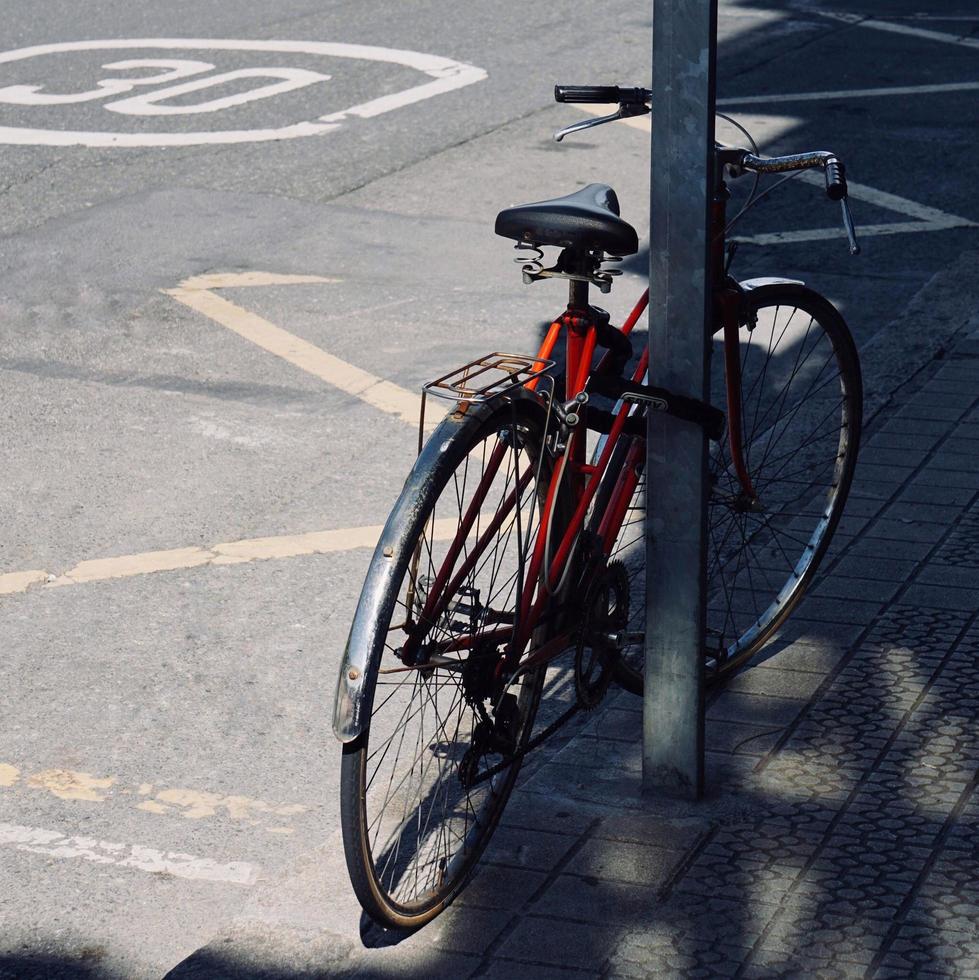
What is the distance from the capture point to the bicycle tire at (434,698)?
2.98 metres

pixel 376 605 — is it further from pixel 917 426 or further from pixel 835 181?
pixel 917 426

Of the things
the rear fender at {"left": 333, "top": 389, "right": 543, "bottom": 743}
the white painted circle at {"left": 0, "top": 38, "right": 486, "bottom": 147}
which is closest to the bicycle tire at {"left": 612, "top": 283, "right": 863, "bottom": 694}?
the rear fender at {"left": 333, "top": 389, "right": 543, "bottom": 743}

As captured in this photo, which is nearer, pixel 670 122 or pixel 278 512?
pixel 670 122

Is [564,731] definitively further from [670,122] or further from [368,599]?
[670,122]

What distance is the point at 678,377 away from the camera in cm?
334

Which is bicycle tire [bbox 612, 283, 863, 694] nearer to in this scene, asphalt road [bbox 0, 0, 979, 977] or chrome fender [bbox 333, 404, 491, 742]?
chrome fender [bbox 333, 404, 491, 742]

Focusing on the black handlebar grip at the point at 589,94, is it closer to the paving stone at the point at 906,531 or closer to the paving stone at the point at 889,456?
the paving stone at the point at 906,531

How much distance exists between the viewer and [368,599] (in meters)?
2.95

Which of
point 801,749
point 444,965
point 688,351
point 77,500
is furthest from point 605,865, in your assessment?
point 77,500

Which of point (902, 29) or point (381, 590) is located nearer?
point (381, 590)

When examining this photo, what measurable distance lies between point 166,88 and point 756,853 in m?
9.21

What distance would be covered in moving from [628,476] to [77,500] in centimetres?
245

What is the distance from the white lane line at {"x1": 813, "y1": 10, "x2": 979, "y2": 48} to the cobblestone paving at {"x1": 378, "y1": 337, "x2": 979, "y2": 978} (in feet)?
33.3

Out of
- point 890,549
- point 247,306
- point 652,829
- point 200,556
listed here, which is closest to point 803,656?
point 890,549
